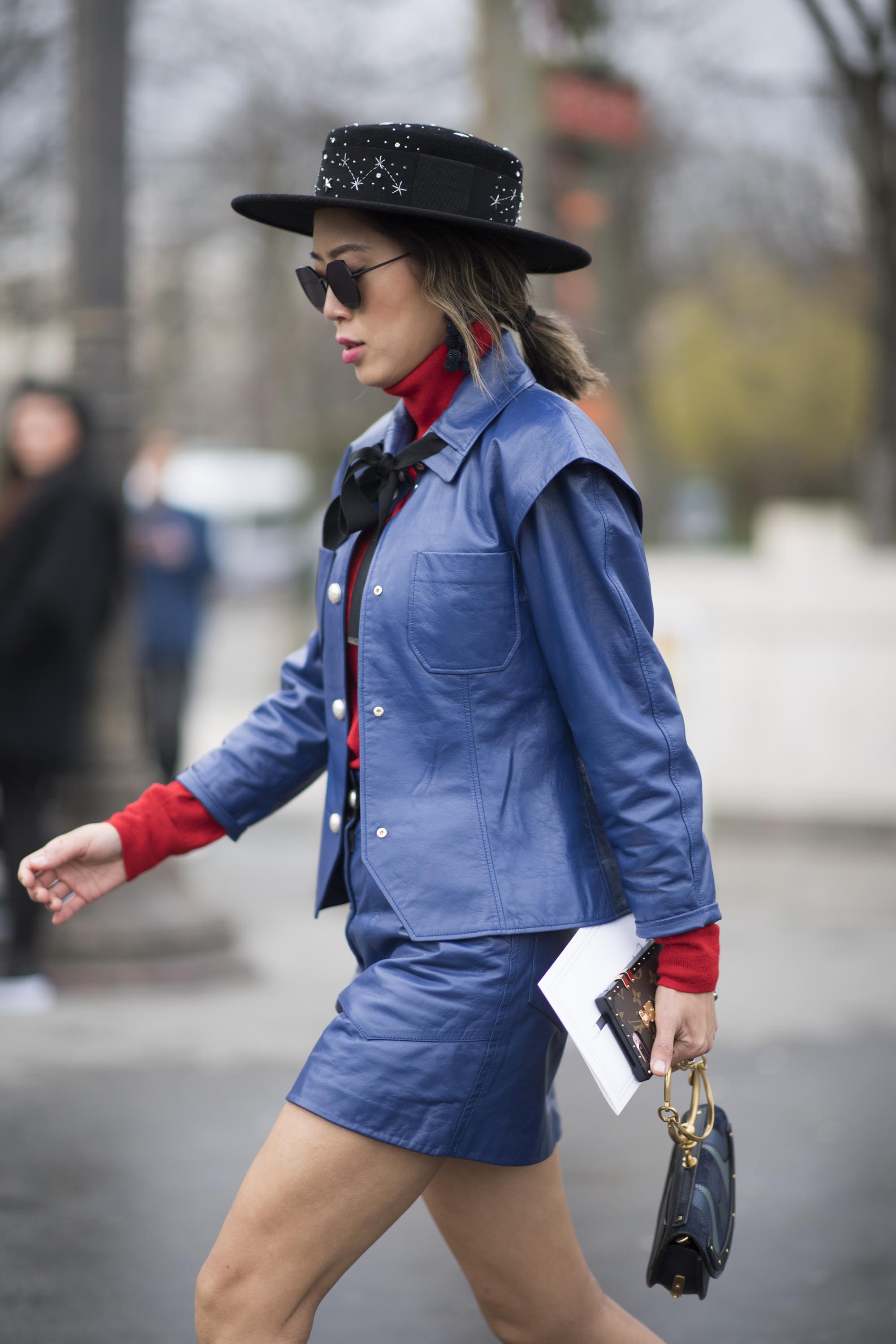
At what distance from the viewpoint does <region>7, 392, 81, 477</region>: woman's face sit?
574cm

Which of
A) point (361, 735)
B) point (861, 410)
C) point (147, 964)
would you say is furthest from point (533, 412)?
point (861, 410)

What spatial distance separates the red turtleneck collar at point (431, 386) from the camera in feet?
7.84

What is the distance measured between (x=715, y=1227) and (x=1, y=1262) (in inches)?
80.0

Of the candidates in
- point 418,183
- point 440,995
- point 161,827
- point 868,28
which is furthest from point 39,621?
point 868,28

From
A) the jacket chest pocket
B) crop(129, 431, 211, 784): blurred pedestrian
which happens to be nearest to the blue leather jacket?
the jacket chest pocket

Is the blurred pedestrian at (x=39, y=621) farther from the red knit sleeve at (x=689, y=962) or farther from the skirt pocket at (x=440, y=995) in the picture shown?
the red knit sleeve at (x=689, y=962)

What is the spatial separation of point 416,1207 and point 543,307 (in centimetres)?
236

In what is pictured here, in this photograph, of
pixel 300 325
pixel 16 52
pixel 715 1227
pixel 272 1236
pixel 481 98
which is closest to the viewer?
pixel 272 1236

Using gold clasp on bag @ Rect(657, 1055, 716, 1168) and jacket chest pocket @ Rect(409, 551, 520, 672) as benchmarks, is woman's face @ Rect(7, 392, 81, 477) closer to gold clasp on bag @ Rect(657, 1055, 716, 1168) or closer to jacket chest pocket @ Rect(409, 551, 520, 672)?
jacket chest pocket @ Rect(409, 551, 520, 672)

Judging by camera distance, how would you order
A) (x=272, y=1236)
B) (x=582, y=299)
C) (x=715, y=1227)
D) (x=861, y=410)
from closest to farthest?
(x=272, y=1236), (x=715, y=1227), (x=582, y=299), (x=861, y=410)

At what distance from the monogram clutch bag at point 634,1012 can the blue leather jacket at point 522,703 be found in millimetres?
91

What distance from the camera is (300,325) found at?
77.8 feet

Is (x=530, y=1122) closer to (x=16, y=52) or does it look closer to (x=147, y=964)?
(x=147, y=964)

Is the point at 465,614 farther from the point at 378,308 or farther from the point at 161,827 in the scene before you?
the point at 161,827
